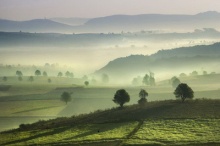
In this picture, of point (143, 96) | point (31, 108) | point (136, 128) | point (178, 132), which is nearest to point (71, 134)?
point (136, 128)

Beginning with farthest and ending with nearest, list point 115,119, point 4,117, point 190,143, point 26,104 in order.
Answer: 1. point 26,104
2. point 4,117
3. point 115,119
4. point 190,143

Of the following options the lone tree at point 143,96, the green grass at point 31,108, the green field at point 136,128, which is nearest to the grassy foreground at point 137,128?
the green field at point 136,128

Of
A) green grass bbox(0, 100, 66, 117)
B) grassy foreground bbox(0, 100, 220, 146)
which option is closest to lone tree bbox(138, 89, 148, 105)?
grassy foreground bbox(0, 100, 220, 146)

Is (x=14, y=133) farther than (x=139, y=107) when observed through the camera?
No

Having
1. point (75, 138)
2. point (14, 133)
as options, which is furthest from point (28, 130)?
point (75, 138)

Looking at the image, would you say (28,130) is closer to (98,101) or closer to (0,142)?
(0,142)

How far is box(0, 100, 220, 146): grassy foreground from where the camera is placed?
87.5m

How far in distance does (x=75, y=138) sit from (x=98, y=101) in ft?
332

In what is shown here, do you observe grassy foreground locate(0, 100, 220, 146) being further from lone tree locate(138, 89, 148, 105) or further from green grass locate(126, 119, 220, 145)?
lone tree locate(138, 89, 148, 105)

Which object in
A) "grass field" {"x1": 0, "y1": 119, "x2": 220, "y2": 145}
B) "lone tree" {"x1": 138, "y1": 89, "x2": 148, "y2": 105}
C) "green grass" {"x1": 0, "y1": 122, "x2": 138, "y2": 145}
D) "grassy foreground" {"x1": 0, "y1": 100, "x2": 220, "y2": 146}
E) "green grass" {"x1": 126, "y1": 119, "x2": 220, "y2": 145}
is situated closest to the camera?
"green grass" {"x1": 126, "y1": 119, "x2": 220, "y2": 145}

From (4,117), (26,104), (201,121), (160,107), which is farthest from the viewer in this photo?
(26,104)

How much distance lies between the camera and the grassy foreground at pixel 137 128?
87500 millimetres

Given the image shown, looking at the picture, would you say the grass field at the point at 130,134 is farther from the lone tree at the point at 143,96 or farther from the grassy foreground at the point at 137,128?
the lone tree at the point at 143,96

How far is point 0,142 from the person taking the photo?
325ft
